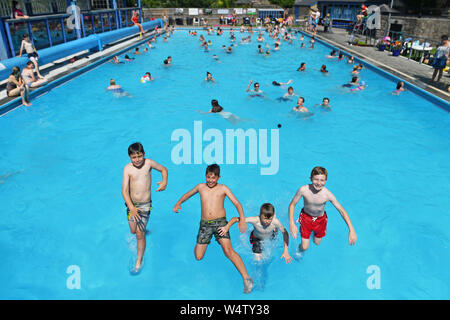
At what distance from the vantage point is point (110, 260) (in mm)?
5262

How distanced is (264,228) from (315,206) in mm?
875

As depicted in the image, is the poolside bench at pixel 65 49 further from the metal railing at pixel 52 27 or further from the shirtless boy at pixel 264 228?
the shirtless boy at pixel 264 228

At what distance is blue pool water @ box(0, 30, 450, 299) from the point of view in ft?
16.1

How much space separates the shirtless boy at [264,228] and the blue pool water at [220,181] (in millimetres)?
656

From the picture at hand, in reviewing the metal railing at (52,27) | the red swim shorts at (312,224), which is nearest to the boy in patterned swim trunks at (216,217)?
the red swim shorts at (312,224)

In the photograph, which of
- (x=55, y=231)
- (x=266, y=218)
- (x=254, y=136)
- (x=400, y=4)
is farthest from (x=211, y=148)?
(x=400, y=4)

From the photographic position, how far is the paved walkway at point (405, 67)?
42.3 ft

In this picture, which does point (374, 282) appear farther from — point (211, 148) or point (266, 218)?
point (211, 148)

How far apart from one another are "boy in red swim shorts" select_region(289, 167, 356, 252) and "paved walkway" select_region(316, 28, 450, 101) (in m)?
10.3

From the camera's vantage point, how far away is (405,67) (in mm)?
16625

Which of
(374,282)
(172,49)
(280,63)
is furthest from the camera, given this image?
(172,49)

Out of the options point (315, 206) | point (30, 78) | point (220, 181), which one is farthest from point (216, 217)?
point (30, 78)

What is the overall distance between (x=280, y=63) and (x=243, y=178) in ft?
51.0

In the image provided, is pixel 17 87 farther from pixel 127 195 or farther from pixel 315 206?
pixel 315 206
